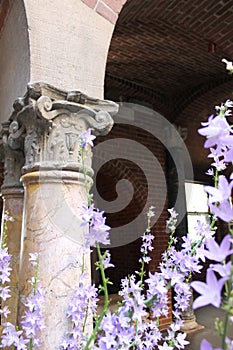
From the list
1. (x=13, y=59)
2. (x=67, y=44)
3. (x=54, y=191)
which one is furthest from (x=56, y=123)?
(x=13, y=59)

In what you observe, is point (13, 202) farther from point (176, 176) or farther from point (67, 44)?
point (176, 176)

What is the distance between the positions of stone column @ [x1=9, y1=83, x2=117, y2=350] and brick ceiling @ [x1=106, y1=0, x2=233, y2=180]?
184 centimetres

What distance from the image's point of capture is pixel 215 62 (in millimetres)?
3889

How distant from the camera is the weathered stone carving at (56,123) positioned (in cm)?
124

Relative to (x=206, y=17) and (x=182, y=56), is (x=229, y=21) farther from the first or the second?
(x=182, y=56)

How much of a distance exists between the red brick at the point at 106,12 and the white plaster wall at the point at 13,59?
0.36 m

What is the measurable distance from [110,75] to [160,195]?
1783 millimetres

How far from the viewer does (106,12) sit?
1567 millimetres

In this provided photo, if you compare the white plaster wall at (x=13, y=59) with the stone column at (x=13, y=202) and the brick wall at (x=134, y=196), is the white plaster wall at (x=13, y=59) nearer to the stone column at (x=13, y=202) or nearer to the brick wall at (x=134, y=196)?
the stone column at (x=13, y=202)

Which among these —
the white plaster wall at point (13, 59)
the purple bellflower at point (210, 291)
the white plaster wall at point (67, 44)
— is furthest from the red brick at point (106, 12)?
the purple bellflower at point (210, 291)

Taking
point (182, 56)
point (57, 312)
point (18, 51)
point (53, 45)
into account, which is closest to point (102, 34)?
point (53, 45)

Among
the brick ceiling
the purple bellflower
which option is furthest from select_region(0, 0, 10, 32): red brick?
the purple bellflower

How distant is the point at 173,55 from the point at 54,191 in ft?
9.74

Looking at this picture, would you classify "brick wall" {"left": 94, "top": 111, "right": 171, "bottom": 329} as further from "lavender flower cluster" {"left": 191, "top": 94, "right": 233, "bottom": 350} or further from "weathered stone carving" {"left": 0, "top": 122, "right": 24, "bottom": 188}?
"lavender flower cluster" {"left": 191, "top": 94, "right": 233, "bottom": 350}
